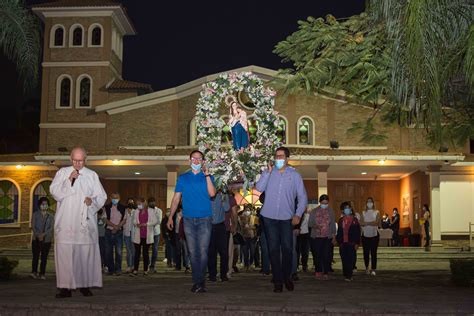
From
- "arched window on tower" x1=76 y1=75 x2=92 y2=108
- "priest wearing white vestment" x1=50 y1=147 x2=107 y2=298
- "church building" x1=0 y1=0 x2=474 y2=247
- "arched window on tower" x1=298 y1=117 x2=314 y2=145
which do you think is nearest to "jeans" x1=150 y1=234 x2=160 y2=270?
"priest wearing white vestment" x1=50 y1=147 x2=107 y2=298

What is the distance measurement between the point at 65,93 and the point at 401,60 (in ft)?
93.8

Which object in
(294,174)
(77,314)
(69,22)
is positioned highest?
(69,22)

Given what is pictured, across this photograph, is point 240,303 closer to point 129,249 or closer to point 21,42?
point 21,42

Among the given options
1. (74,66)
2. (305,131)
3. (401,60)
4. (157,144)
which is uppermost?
(74,66)

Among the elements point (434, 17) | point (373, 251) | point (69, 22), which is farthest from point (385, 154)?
point (434, 17)

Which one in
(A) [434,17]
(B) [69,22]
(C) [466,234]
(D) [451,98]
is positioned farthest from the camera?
(B) [69,22]

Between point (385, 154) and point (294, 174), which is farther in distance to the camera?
point (385, 154)

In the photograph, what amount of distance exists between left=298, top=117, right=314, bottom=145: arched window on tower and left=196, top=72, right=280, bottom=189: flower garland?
14.2 m

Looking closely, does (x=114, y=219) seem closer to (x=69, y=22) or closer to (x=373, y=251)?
(x=373, y=251)

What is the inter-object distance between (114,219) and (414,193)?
18.8m

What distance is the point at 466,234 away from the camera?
30.0 metres

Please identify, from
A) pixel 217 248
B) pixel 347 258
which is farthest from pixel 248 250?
pixel 217 248

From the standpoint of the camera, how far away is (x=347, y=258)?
1296 centimetres

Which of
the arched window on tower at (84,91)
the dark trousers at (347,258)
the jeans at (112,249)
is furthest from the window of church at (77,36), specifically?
the dark trousers at (347,258)
